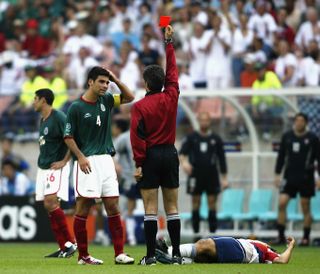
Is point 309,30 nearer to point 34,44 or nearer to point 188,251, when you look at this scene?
point 34,44

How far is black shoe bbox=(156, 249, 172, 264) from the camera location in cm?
1462

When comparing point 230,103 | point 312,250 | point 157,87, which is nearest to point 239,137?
point 230,103

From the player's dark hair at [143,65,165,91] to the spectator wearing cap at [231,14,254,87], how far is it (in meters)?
13.0

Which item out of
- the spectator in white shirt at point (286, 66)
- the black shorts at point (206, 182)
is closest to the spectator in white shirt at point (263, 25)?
the spectator in white shirt at point (286, 66)

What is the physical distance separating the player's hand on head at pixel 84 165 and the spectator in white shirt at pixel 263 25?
13849 millimetres

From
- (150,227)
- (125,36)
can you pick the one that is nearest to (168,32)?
(150,227)

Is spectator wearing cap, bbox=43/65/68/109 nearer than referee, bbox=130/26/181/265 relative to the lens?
No

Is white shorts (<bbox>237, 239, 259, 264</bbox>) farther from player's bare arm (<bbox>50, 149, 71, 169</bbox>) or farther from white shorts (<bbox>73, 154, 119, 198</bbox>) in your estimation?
player's bare arm (<bbox>50, 149, 71, 169</bbox>)

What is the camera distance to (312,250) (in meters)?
20.6

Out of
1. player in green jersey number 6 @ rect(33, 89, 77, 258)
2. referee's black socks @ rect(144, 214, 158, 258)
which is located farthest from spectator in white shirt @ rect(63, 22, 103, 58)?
referee's black socks @ rect(144, 214, 158, 258)

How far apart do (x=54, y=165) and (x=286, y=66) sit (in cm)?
1055

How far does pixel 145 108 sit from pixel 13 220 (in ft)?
36.7

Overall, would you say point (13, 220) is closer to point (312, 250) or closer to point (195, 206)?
point (195, 206)

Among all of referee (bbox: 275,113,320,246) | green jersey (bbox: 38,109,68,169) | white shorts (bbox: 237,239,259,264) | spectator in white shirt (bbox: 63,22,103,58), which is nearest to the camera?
white shorts (bbox: 237,239,259,264)
